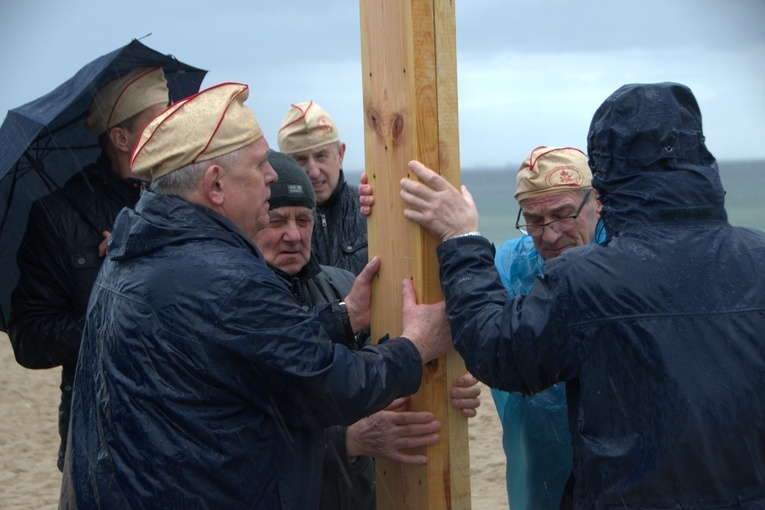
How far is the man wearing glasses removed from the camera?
3.71 metres

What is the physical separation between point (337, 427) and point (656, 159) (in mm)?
1505

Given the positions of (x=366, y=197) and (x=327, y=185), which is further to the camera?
(x=327, y=185)

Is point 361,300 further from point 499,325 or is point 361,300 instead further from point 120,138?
point 120,138

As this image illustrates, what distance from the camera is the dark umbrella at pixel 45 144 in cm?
356

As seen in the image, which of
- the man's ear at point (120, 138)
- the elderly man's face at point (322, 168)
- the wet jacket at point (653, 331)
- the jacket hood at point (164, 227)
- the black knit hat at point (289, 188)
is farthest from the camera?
the elderly man's face at point (322, 168)

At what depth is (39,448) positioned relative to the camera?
8.38 m

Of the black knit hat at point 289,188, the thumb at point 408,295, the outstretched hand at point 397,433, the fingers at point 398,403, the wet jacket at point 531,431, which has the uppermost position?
the black knit hat at point 289,188

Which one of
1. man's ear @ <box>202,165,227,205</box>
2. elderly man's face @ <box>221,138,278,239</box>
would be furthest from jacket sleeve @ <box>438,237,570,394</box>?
man's ear @ <box>202,165,227,205</box>

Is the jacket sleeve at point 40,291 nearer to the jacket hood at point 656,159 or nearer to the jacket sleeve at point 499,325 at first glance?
the jacket sleeve at point 499,325

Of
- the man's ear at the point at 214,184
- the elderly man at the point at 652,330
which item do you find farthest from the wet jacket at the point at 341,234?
the elderly man at the point at 652,330

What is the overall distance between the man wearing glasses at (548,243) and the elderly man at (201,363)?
1.30 m

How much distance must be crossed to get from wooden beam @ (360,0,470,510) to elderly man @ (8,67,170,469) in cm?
134

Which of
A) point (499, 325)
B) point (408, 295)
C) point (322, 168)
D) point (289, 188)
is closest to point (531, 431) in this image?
point (408, 295)

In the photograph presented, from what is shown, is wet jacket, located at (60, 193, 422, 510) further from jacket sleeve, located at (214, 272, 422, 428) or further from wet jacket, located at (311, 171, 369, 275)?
wet jacket, located at (311, 171, 369, 275)
